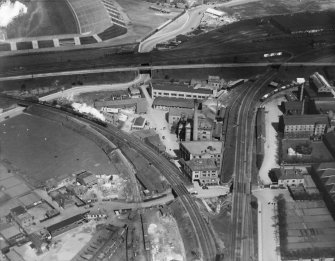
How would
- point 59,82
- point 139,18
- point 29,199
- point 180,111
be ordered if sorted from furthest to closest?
point 139,18
point 59,82
point 180,111
point 29,199

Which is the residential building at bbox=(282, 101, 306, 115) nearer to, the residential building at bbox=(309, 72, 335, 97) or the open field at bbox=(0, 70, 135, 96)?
the residential building at bbox=(309, 72, 335, 97)

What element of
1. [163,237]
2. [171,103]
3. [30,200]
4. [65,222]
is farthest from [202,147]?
[30,200]

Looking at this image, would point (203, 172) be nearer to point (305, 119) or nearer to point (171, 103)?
point (305, 119)

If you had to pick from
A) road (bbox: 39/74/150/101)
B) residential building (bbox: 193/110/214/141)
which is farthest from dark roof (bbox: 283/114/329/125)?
road (bbox: 39/74/150/101)

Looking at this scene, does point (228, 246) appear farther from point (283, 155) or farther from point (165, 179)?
point (283, 155)

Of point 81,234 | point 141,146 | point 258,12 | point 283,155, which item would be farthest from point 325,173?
point 258,12

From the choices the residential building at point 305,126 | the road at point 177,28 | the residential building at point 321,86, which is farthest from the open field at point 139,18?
the residential building at point 305,126
